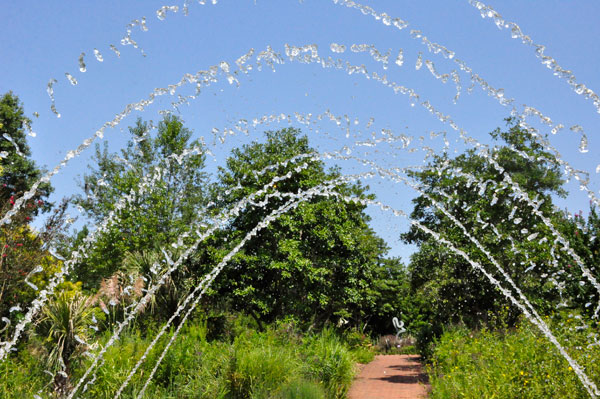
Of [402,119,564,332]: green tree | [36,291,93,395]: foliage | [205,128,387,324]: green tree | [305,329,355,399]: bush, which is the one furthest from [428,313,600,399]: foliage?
[205,128,387,324]: green tree

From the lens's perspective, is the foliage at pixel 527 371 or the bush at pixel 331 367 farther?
the bush at pixel 331 367

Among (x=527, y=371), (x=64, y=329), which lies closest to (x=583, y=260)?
(x=527, y=371)

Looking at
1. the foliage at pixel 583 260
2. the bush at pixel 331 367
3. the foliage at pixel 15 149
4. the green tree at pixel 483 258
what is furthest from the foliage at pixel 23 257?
the foliage at pixel 15 149

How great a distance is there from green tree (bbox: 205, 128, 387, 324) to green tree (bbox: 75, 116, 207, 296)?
119 inches

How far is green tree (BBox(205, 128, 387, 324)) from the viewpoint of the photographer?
19531 mm

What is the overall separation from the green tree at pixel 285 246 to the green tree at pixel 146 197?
3035 mm

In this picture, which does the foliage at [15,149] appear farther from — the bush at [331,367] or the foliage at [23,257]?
the bush at [331,367]

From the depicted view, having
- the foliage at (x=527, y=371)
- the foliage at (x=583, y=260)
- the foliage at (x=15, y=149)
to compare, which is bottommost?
the foliage at (x=527, y=371)

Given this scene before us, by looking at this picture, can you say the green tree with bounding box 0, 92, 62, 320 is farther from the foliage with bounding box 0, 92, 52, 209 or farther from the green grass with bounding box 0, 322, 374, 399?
the foliage with bounding box 0, 92, 52, 209

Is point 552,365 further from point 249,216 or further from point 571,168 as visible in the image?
point 249,216

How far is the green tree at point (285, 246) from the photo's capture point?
19531 mm

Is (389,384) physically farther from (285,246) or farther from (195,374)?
(285,246)

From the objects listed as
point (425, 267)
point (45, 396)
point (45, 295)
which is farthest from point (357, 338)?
point (45, 396)

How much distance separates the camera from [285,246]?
62.2 ft
